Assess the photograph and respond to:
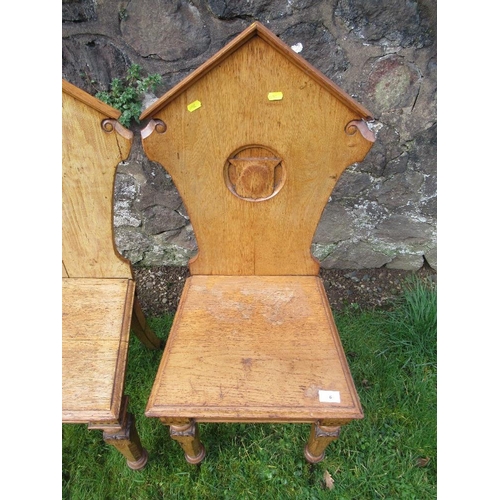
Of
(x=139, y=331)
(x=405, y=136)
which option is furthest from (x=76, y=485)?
(x=405, y=136)

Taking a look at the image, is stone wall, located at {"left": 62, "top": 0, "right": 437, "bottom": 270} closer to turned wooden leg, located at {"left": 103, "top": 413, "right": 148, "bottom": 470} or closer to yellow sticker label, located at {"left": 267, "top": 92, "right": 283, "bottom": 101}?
yellow sticker label, located at {"left": 267, "top": 92, "right": 283, "bottom": 101}

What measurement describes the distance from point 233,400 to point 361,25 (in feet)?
3.86

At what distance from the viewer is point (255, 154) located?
98 centimetres

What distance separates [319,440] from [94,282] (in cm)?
82

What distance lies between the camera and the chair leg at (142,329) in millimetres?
1304

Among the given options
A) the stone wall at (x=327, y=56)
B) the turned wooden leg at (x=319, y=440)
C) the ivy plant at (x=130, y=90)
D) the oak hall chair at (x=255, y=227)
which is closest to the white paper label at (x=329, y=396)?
the oak hall chair at (x=255, y=227)

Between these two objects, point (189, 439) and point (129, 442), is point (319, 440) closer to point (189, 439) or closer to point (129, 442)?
point (189, 439)

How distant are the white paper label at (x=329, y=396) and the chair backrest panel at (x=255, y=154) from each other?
40cm

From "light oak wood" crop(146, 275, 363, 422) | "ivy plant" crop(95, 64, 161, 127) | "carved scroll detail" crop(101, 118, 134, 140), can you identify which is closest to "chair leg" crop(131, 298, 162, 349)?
"light oak wood" crop(146, 275, 363, 422)

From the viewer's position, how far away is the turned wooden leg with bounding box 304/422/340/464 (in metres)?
0.98

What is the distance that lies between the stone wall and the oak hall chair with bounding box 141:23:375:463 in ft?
1.49

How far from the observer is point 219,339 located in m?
1.00

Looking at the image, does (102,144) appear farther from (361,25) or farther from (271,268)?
(361,25)

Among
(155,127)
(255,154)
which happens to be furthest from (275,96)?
(155,127)
